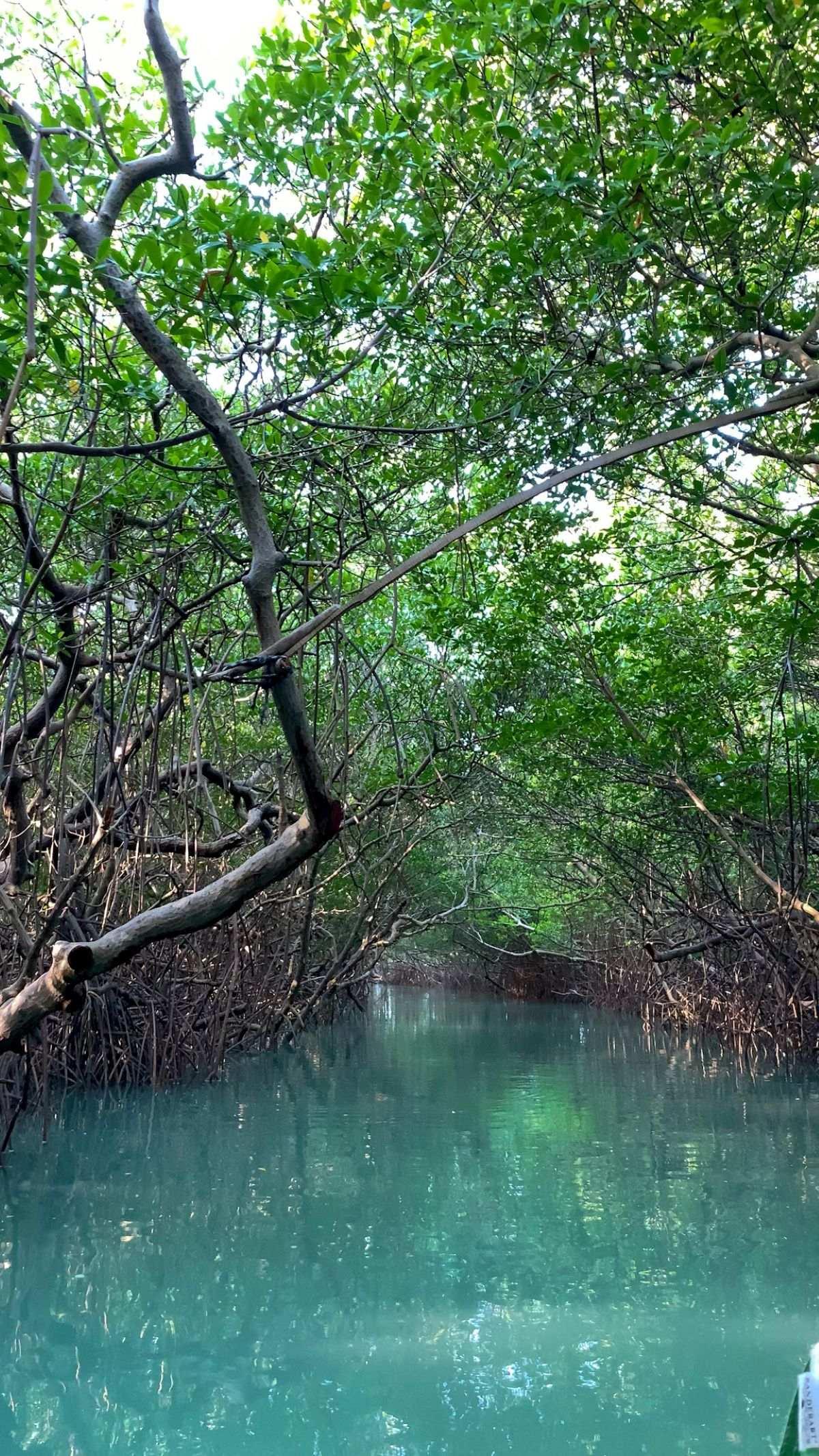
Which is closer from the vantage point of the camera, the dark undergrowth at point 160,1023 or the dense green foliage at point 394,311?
the dense green foliage at point 394,311

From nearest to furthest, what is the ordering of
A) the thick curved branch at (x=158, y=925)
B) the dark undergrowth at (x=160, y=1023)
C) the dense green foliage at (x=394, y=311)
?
the thick curved branch at (x=158, y=925)
the dense green foliage at (x=394, y=311)
the dark undergrowth at (x=160, y=1023)

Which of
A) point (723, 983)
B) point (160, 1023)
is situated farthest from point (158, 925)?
point (723, 983)

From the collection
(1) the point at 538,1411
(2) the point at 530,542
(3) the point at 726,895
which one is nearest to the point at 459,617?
(2) the point at 530,542

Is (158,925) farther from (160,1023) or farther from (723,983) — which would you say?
(723,983)

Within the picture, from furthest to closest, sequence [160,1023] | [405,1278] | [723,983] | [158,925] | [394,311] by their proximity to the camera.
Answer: [723,983]
[160,1023]
[405,1278]
[394,311]
[158,925]

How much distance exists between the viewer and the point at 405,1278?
4168 millimetres

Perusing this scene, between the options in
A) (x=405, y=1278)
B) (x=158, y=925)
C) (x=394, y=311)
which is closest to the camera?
(x=158, y=925)

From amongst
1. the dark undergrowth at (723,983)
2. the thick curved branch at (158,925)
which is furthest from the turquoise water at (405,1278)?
the dark undergrowth at (723,983)

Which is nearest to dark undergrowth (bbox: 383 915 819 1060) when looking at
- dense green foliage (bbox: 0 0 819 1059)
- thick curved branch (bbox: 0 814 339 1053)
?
dense green foliage (bbox: 0 0 819 1059)

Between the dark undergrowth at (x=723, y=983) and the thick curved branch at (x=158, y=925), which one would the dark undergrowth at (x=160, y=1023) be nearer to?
the dark undergrowth at (x=723, y=983)

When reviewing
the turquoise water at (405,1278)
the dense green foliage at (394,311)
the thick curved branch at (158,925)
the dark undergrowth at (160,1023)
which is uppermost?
the dense green foliage at (394,311)

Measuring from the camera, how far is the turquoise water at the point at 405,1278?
300cm

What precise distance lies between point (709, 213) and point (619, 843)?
8.41 metres

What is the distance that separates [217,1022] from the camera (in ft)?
28.7
